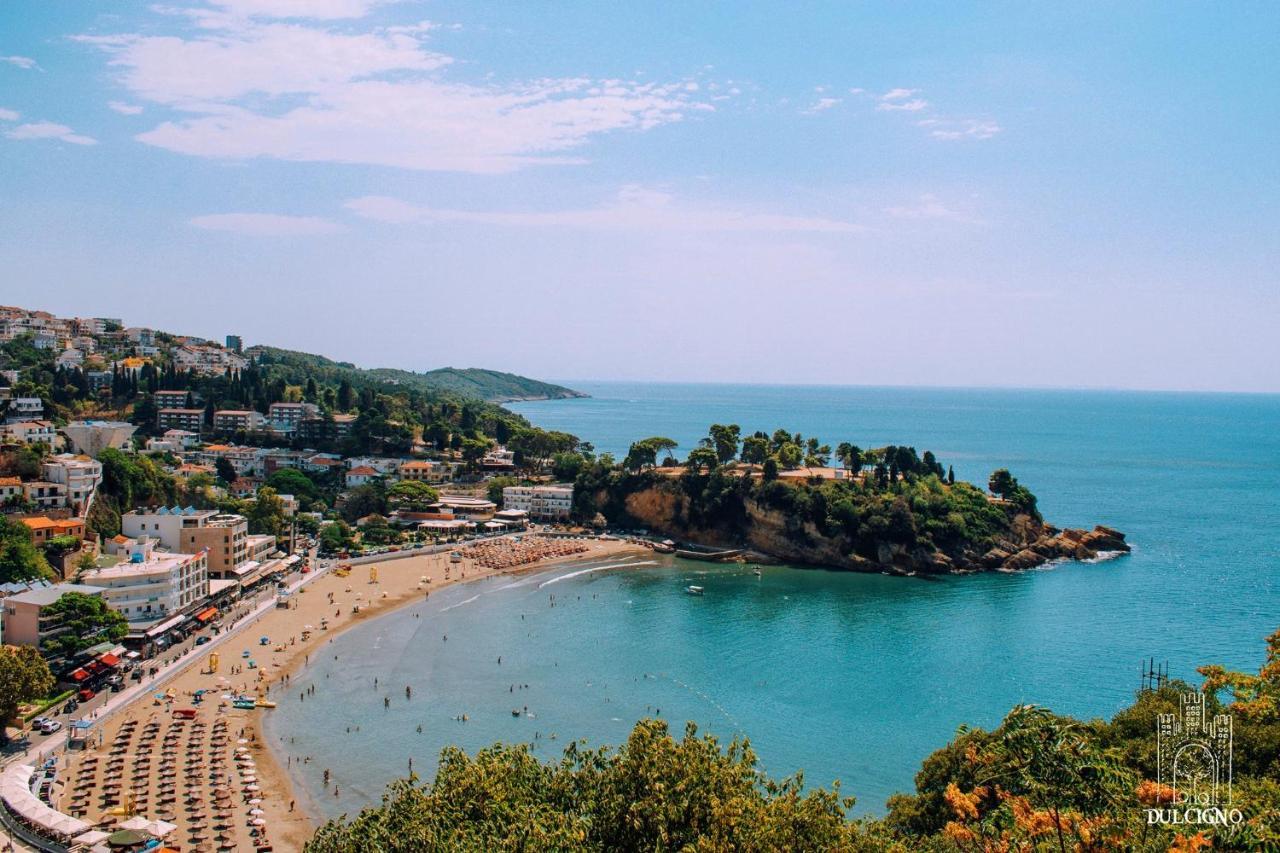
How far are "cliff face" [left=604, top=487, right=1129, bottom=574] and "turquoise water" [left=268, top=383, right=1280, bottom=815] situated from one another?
6.77 feet

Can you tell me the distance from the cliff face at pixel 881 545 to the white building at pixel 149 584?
37190 millimetres

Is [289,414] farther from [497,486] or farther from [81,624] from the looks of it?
[81,624]

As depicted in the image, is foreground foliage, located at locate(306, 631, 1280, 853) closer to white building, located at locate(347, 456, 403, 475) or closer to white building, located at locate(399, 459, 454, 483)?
white building, located at locate(399, 459, 454, 483)

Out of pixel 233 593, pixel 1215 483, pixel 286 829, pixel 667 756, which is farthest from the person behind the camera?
pixel 1215 483

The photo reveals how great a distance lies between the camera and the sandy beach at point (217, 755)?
88.3ft

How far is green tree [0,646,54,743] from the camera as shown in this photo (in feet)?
97.4

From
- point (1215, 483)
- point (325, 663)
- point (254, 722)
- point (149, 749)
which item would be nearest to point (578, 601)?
point (325, 663)

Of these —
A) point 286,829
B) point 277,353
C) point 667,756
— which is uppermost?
point 277,353

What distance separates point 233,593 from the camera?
50375 mm

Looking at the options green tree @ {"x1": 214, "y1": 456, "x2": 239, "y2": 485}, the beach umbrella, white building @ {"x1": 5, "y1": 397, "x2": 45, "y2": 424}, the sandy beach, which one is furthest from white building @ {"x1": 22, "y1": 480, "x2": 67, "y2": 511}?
the beach umbrella

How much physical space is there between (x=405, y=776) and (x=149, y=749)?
8.72m

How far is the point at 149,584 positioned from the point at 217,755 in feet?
48.0

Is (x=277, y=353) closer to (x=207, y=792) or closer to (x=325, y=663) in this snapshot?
(x=325, y=663)

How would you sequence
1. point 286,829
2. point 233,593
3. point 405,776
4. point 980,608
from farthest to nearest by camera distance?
1. point 980,608
2. point 233,593
3. point 405,776
4. point 286,829
